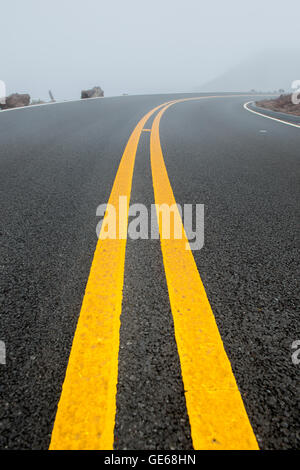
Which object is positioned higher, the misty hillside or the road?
the misty hillside

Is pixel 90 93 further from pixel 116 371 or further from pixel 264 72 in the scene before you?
pixel 264 72

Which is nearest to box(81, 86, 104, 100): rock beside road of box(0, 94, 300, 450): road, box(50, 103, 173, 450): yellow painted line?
box(0, 94, 300, 450): road

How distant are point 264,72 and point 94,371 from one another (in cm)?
19779

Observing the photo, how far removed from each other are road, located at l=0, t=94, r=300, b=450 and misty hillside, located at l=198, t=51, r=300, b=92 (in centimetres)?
15510

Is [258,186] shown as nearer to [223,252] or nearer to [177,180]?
[177,180]

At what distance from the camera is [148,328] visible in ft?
3.50

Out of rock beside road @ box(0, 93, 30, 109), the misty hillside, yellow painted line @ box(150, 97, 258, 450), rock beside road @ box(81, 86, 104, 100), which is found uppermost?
the misty hillside

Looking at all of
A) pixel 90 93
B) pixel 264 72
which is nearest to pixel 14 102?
pixel 90 93

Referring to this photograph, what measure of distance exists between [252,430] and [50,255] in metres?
1.21

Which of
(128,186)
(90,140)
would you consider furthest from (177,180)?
(90,140)

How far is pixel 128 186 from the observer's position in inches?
103

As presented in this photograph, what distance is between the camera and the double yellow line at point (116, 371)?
0.74 meters

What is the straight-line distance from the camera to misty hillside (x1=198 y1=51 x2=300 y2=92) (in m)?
142

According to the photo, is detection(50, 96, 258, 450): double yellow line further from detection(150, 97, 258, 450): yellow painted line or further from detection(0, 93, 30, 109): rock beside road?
detection(0, 93, 30, 109): rock beside road
